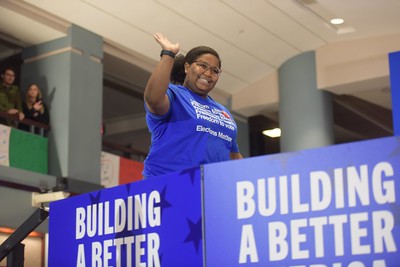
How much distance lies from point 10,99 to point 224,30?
3374 mm

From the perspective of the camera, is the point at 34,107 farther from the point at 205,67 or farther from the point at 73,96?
the point at 205,67

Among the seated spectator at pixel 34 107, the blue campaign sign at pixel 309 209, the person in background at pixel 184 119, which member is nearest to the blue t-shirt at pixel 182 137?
the person in background at pixel 184 119

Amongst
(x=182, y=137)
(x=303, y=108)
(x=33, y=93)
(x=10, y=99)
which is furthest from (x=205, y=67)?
(x=303, y=108)

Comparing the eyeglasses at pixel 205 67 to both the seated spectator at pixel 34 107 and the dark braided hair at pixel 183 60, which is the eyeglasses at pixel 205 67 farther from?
the seated spectator at pixel 34 107

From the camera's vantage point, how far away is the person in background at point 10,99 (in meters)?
9.72

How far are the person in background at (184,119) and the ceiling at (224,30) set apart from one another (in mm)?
7145

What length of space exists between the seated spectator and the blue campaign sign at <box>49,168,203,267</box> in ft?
24.4

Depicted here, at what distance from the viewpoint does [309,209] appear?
2088 millimetres

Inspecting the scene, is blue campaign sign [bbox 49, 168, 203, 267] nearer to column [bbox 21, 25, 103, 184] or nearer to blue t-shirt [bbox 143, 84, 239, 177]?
blue t-shirt [bbox 143, 84, 239, 177]

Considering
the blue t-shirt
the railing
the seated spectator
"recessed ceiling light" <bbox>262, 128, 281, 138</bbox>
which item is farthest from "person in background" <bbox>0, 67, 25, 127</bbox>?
the blue t-shirt

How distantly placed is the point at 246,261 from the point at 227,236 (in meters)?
0.10

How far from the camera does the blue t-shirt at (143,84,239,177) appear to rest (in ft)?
9.35

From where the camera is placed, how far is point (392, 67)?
2.44 meters

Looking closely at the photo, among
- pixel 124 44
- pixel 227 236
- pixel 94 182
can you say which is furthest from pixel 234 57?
pixel 227 236
